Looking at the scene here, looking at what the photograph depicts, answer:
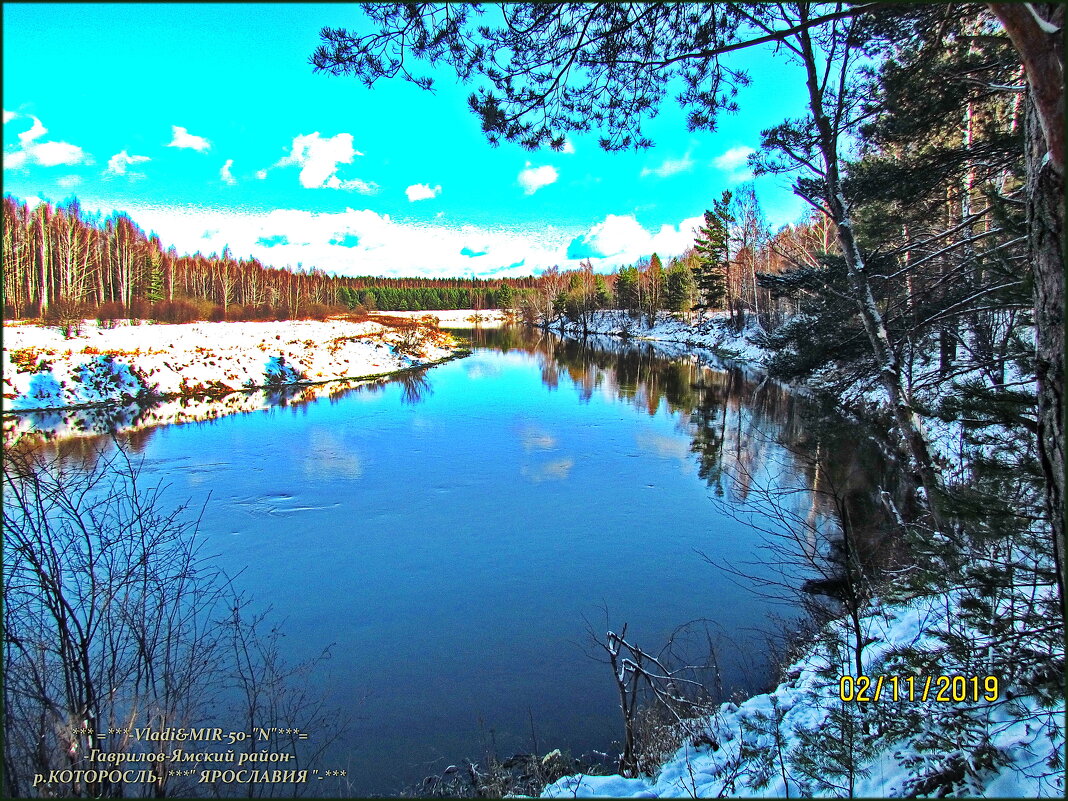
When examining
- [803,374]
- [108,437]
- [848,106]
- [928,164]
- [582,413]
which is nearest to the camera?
[848,106]

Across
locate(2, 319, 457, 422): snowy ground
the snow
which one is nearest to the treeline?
locate(2, 319, 457, 422): snowy ground

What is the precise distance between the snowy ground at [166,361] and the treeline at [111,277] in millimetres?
5385

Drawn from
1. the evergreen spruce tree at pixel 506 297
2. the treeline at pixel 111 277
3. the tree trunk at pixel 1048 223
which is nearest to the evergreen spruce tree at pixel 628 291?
the treeline at pixel 111 277

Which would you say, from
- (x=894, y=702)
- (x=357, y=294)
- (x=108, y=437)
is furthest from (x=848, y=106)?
(x=357, y=294)

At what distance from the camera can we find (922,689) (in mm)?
3371

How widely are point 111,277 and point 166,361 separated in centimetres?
3199

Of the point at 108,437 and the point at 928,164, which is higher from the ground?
the point at 928,164

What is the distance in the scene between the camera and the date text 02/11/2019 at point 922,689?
297 cm

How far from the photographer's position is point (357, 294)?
3654 inches

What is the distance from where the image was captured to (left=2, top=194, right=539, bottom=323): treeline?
33.9m

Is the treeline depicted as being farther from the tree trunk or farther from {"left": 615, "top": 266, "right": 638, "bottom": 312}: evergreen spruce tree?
the tree trunk

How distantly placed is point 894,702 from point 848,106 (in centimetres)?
555

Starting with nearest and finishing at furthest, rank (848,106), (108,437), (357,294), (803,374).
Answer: (848,106)
(803,374)
(108,437)
(357,294)

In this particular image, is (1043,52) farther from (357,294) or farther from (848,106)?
(357,294)
